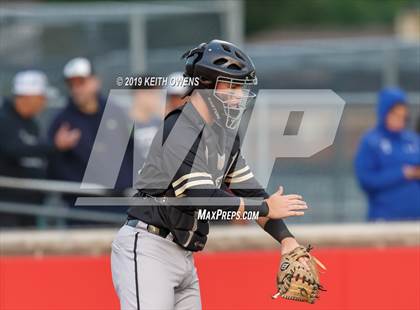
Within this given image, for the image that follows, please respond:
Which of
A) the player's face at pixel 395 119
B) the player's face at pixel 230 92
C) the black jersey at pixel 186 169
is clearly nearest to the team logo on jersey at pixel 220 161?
the black jersey at pixel 186 169

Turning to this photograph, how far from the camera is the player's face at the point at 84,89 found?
346 inches

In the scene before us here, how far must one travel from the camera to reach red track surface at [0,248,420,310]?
6977 mm

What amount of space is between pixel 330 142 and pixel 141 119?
108 inches

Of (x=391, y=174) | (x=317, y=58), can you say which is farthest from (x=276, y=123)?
(x=391, y=174)

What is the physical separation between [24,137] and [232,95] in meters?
4.08

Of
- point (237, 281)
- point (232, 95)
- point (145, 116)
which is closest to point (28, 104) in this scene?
point (145, 116)

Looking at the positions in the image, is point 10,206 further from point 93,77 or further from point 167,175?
point 167,175

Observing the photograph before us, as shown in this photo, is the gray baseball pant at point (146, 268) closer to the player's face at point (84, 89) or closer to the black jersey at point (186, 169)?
the black jersey at point (186, 169)

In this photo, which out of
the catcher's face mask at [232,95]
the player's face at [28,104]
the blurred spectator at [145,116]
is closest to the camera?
the catcher's face mask at [232,95]

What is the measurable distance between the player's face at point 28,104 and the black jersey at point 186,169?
151 inches

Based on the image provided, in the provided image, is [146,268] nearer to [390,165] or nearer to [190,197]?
[190,197]

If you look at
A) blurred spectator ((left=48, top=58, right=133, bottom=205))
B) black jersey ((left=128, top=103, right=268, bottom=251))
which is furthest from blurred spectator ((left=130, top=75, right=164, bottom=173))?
black jersey ((left=128, top=103, right=268, bottom=251))

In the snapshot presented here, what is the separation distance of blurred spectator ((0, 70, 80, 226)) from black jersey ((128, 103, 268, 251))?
367 centimetres

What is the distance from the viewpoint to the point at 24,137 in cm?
871
